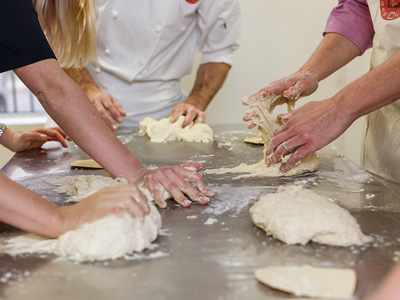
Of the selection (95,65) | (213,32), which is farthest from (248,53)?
(95,65)

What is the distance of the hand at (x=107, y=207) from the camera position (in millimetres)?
1093

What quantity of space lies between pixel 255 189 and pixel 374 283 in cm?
67

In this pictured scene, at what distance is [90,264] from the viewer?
1021 millimetres

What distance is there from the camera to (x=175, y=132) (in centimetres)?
244

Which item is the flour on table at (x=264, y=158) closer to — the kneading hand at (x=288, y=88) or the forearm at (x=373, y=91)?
the kneading hand at (x=288, y=88)

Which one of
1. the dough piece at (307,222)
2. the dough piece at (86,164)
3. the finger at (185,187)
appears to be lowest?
the dough piece at (86,164)

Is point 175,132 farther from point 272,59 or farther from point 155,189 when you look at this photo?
point 272,59

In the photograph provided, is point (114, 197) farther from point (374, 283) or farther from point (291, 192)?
point (374, 283)

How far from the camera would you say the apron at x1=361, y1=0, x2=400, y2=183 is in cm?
184

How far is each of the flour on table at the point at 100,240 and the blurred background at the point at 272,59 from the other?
305 cm

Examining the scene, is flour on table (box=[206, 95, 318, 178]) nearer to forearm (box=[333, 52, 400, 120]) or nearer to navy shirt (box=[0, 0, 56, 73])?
forearm (box=[333, 52, 400, 120])

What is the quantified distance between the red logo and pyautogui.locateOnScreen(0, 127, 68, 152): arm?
60.2 inches

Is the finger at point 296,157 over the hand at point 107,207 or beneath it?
beneath

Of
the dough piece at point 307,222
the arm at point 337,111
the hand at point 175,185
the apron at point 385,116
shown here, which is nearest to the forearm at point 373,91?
the arm at point 337,111
